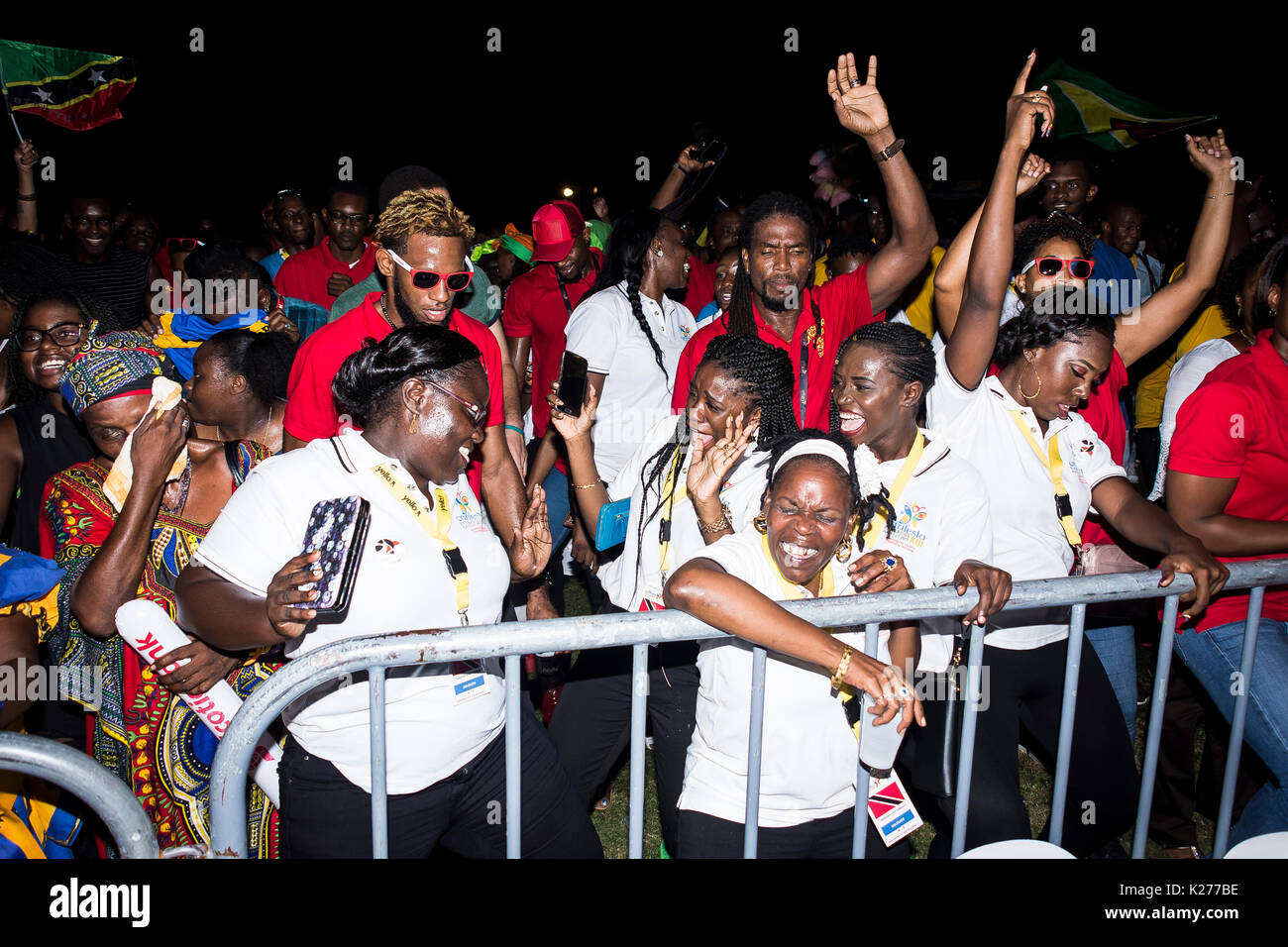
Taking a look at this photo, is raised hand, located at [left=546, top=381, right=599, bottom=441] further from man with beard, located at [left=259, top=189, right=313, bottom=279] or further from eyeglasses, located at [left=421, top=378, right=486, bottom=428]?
man with beard, located at [left=259, top=189, right=313, bottom=279]

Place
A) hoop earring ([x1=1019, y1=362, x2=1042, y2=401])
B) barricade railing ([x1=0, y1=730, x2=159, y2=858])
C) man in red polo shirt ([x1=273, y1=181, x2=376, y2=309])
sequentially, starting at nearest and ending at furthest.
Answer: barricade railing ([x1=0, y1=730, x2=159, y2=858]), hoop earring ([x1=1019, y1=362, x2=1042, y2=401]), man in red polo shirt ([x1=273, y1=181, x2=376, y2=309])

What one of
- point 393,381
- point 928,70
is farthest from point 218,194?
point 393,381

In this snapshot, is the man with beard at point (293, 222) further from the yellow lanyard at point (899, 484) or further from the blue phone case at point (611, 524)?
the yellow lanyard at point (899, 484)

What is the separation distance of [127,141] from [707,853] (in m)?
16.7

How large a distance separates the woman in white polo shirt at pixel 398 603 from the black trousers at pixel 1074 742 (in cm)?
142

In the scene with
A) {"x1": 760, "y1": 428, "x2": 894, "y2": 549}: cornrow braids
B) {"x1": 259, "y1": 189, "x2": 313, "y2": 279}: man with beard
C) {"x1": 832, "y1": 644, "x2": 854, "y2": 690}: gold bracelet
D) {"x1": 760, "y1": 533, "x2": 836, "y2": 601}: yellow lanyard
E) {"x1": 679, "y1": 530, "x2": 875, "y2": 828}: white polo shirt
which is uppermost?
{"x1": 259, "y1": 189, "x2": 313, "y2": 279}: man with beard

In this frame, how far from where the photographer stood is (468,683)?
2.77 m

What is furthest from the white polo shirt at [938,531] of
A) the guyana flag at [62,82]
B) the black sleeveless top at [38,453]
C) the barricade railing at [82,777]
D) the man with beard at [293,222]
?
the guyana flag at [62,82]

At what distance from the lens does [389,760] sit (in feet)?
8.57

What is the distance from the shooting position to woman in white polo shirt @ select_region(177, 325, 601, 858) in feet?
8.09

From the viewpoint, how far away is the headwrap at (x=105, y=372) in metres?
3.15

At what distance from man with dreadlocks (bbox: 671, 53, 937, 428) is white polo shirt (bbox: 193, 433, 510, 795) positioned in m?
1.71

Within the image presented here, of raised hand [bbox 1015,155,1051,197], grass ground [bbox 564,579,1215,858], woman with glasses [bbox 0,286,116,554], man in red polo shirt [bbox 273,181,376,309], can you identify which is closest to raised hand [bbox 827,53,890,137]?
raised hand [bbox 1015,155,1051,197]
